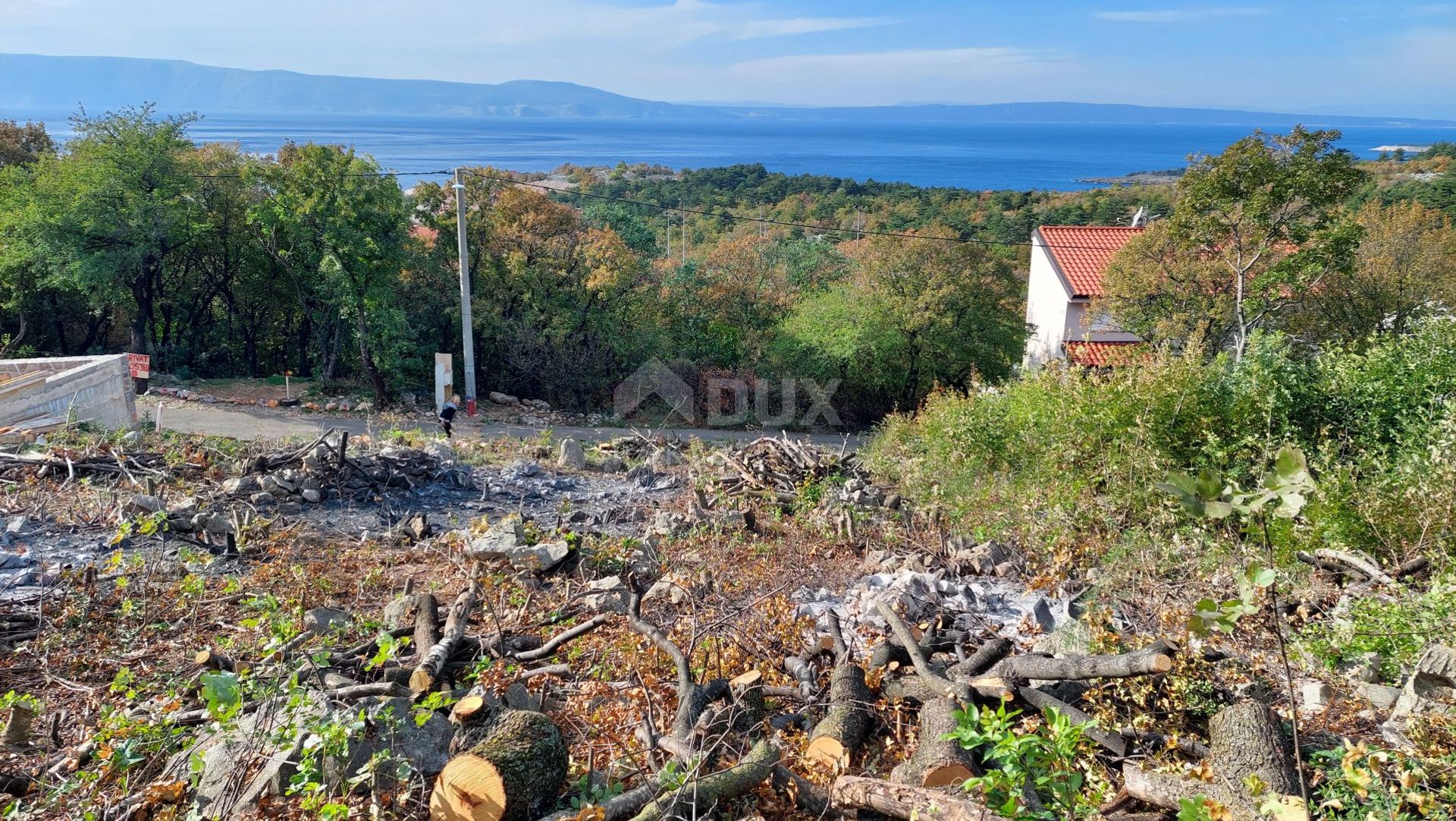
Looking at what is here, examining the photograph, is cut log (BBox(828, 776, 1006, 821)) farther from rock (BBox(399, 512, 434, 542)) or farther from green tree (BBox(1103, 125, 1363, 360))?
green tree (BBox(1103, 125, 1363, 360))

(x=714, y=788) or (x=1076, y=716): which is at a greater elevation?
(x=714, y=788)

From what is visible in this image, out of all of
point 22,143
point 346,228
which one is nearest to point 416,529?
point 346,228

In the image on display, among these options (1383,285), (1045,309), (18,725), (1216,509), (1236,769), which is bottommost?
(18,725)

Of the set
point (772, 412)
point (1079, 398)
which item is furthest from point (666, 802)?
point (772, 412)

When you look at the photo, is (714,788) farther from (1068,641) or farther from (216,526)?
(216,526)

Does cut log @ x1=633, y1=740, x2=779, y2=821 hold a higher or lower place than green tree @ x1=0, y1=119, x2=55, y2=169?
lower

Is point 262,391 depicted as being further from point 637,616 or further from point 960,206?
point 960,206

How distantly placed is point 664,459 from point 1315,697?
9.41m

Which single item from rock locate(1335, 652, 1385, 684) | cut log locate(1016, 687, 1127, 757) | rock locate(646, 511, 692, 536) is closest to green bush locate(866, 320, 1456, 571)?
rock locate(1335, 652, 1385, 684)

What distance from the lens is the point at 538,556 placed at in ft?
25.0

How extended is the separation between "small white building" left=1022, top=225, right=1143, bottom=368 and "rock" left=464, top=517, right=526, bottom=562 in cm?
1696

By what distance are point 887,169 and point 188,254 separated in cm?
12270

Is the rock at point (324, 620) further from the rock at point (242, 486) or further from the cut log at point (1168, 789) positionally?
the cut log at point (1168, 789)
